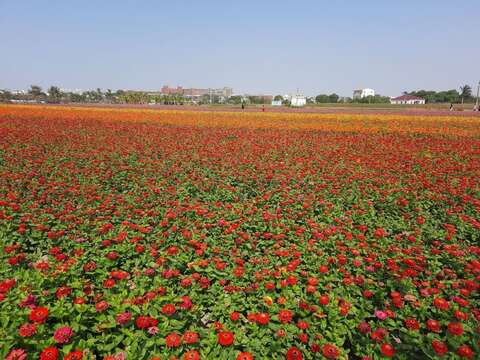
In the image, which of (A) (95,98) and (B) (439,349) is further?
(A) (95,98)

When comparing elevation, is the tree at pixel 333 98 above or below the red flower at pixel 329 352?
below

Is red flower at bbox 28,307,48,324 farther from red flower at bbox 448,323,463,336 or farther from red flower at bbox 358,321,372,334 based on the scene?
red flower at bbox 448,323,463,336

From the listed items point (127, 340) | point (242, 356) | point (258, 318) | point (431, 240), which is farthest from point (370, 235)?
point (127, 340)

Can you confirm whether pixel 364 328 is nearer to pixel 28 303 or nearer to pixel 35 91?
pixel 28 303

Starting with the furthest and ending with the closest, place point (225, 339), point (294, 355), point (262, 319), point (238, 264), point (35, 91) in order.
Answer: point (35, 91) < point (238, 264) < point (262, 319) < point (225, 339) < point (294, 355)

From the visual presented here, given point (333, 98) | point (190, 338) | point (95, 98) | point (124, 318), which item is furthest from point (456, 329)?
point (95, 98)

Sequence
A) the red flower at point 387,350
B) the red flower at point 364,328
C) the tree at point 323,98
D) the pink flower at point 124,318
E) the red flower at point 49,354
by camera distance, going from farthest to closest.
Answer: the tree at point 323,98 → the red flower at point 364,328 → the pink flower at point 124,318 → the red flower at point 387,350 → the red flower at point 49,354

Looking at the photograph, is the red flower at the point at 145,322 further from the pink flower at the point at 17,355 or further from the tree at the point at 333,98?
the tree at the point at 333,98

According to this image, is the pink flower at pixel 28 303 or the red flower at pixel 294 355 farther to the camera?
the pink flower at pixel 28 303

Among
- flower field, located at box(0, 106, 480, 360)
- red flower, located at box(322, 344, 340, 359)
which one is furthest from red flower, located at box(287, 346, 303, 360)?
red flower, located at box(322, 344, 340, 359)

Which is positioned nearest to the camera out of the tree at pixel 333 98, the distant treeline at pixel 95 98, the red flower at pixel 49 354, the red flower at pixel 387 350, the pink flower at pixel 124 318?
the red flower at pixel 49 354

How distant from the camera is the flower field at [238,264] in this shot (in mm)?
2041

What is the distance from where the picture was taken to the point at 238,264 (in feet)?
10.1

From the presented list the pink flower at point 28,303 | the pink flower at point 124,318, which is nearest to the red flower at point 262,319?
the pink flower at point 124,318
